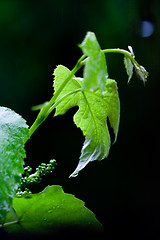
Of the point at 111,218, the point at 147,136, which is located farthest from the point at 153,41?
the point at 111,218

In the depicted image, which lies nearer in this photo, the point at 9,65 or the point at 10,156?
the point at 10,156

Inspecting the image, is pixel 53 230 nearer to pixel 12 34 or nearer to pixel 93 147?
pixel 93 147

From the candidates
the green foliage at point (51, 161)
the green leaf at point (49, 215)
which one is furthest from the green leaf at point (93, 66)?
the green leaf at point (49, 215)

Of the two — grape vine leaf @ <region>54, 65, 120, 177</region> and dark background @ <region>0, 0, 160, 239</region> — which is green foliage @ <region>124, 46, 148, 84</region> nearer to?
grape vine leaf @ <region>54, 65, 120, 177</region>

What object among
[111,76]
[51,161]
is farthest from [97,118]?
[111,76]

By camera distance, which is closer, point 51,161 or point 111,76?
point 51,161

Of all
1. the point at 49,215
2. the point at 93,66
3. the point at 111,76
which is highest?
the point at 93,66

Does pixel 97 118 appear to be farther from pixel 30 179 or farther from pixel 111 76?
pixel 111 76

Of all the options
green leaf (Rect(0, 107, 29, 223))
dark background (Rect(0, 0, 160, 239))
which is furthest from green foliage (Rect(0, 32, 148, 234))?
dark background (Rect(0, 0, 160, 239))
